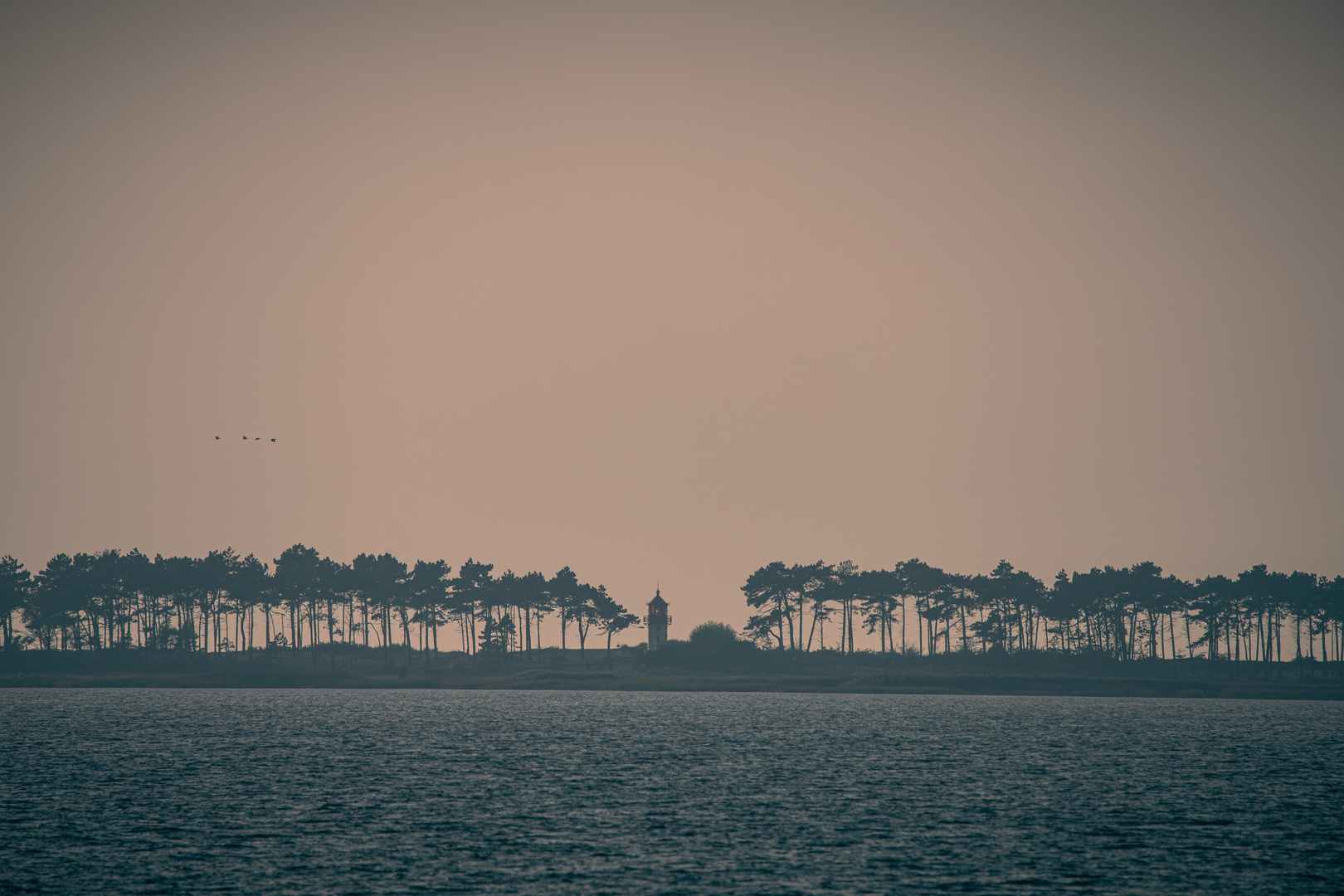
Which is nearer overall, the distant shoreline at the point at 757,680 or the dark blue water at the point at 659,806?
the dark blue water at the point at 659,806

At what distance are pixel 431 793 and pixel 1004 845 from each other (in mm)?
32076

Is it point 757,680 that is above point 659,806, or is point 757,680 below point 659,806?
below

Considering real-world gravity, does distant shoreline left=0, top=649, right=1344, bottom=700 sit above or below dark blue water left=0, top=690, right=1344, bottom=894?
below

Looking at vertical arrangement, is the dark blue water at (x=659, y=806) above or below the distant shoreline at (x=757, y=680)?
above

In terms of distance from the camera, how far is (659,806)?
60031mm

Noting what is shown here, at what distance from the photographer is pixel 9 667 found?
19438cm

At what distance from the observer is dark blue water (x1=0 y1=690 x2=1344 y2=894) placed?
43000 mm

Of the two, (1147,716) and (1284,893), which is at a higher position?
(1284,893)

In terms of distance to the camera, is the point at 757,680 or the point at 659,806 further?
the point at 757,680

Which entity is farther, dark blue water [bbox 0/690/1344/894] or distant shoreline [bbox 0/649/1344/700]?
distant shoreline [bbox 0/649/1344/700]

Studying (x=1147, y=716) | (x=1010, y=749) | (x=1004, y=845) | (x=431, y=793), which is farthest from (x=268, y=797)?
(x=1147, y=716)

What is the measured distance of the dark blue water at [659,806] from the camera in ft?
141

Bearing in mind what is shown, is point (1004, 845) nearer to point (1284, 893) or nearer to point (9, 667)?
point (1284, 893)

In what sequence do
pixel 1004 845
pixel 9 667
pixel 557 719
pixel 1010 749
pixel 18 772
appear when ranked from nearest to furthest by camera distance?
pixel 1004 845 → pixel 18 772 → pixel 1010 749 → pixel 557 719 → pixel 9 667
